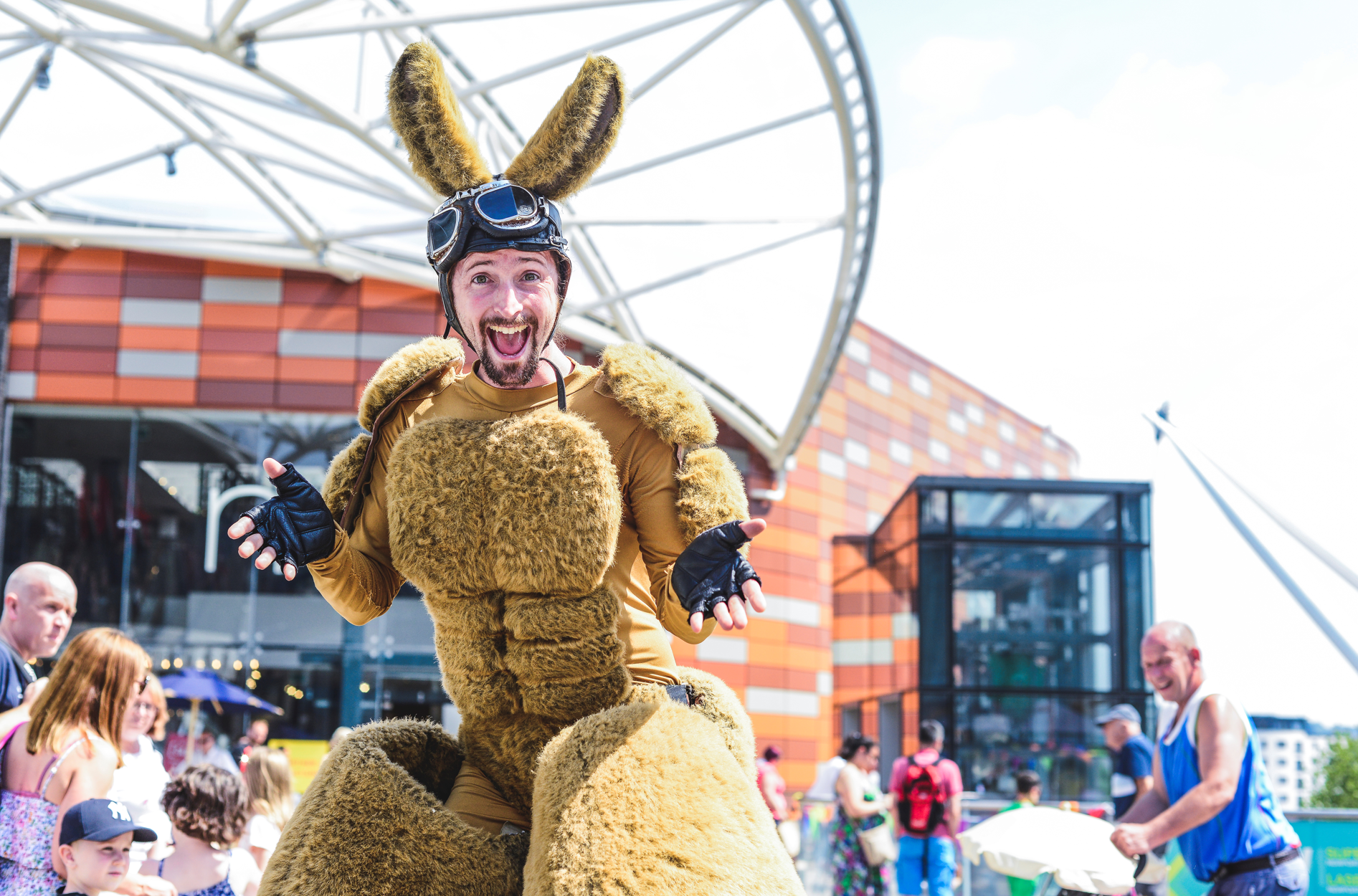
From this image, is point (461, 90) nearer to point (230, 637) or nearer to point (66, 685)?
point (230, 637)

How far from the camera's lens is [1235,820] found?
3924 mm

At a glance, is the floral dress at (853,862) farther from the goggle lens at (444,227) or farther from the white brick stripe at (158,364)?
the white brick stripe at (158,364)

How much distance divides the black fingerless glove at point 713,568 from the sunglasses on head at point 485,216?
0.76 meters

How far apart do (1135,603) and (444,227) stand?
1464 cm

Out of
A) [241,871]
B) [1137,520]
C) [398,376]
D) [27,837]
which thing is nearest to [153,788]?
[241,871]

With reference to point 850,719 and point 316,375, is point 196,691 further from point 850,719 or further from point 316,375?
point 850,719

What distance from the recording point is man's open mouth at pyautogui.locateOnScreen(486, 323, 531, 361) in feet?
7.46

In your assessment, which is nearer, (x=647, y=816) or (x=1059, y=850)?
(x=647, y=816)

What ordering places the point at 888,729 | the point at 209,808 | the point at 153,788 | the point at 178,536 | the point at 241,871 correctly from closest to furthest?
the point at 209,808
the point at 153,788
the point at 241,871
the point at 178,536
the point at 888,729

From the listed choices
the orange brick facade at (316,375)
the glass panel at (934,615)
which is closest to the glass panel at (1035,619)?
the glass panel at (934,615)

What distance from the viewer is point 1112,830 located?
13.0ft

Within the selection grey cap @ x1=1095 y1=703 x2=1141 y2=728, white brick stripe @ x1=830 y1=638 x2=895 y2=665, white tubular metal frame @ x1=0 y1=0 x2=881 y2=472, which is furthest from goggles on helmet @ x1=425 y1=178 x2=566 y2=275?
white brick stripe @ x1=830 y1=638 x2=895 y2=665

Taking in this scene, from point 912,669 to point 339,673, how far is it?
8.31 meters

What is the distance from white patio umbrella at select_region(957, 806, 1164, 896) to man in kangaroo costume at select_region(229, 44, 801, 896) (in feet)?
6.80
